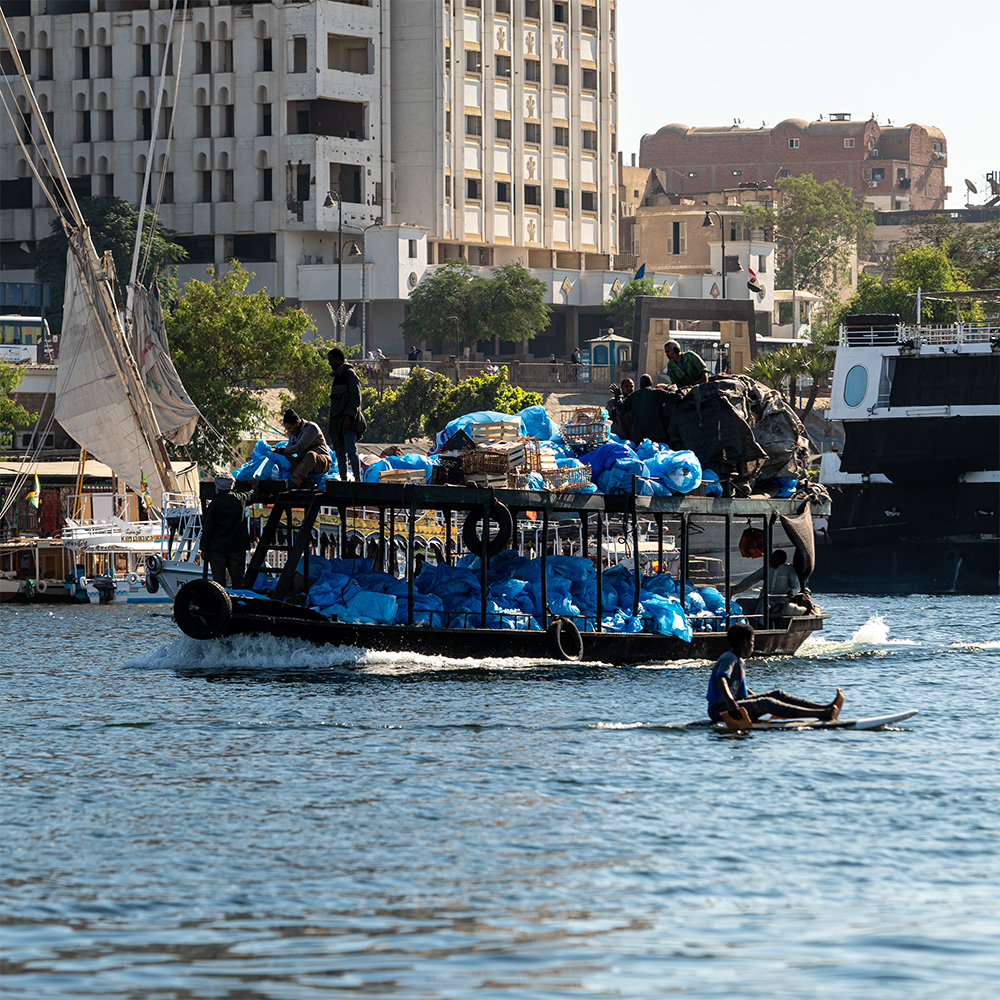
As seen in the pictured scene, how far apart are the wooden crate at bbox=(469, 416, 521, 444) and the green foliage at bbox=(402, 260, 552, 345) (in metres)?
87.3

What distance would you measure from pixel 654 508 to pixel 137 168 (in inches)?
3966

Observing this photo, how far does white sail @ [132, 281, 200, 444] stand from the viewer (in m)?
61.7

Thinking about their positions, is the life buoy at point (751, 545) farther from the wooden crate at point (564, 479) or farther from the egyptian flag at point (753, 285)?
the egyptian flag at point (753, 285)

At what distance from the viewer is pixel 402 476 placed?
32.0m

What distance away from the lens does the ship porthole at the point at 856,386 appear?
6462 cm

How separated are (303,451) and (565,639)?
5.37 meters

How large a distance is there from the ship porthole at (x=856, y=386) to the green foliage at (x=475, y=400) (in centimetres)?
3143

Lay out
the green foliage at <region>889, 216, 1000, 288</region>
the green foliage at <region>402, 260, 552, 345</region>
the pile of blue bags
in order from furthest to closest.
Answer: the green foliage at <region>402, 260, 552, 345</region>
the green foliage at <region>889, 216, 1000, 288</region>
the pile of blue bags

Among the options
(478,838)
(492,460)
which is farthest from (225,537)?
(478,838)

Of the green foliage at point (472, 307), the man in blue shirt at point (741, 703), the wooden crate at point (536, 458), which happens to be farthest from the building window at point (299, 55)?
the man in blue shirt at point (741, 703)

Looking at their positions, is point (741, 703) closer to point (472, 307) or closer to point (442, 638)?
point (442, 638)

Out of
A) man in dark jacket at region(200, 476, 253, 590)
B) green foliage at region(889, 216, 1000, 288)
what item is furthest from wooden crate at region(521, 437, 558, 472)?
green foliage at region(889, 216, 1000, 288)

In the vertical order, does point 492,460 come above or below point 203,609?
above

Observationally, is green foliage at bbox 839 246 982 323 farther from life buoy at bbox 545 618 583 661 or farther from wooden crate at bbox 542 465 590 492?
life buoy at bbox 545 618 583 661
